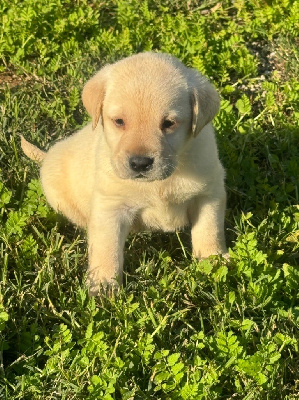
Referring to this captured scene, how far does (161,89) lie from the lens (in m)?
3.51

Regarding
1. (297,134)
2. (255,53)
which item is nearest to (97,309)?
(297,134)

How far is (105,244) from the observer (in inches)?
158

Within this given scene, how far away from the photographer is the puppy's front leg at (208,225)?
13.5ft

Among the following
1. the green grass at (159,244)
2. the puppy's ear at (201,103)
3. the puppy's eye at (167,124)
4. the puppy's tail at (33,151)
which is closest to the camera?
the green grass at (159,244)

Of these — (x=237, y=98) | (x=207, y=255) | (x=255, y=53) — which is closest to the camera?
(x=207, y=255)

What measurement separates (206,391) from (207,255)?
46.3 inches

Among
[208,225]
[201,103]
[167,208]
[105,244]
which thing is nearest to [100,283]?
[105,244]

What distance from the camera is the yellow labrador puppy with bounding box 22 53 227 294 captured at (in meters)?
3.48

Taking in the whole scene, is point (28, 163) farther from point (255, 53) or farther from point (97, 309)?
point (255, 53)

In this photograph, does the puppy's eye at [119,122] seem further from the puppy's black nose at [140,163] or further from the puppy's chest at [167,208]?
the puppy's chest at [167,208]

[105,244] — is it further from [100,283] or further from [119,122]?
[119,122]

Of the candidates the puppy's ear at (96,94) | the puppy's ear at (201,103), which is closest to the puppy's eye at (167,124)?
the puppy's ear at (201,103)

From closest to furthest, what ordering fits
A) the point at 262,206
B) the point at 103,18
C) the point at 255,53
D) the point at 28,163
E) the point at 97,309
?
the point at 97,309
the point at 262,206
the point at 28,163
the point at 255,53
the point at 103,18

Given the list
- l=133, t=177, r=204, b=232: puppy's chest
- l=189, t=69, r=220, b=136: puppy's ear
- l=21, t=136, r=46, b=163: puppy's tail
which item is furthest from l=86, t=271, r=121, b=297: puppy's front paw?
l=21, t=136, r=46, b=163: puppy's tail
